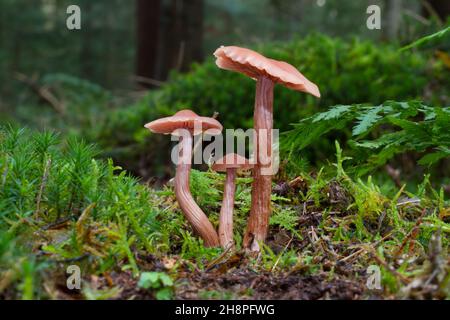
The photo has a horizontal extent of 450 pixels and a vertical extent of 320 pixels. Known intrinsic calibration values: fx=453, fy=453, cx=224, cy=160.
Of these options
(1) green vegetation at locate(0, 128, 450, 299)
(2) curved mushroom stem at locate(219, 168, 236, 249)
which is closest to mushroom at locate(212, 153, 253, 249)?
(2) curved mushroom stem at locate(219, 168, 236, 249)

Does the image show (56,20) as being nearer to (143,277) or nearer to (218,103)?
(218,103)

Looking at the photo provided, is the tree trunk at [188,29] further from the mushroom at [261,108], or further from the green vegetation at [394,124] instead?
the mushroom at [261,108]

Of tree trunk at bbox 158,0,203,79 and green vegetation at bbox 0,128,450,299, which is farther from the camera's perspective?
tree trunk at bbox 158,0,203,79

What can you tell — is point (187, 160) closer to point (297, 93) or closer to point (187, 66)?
point (297, 93)

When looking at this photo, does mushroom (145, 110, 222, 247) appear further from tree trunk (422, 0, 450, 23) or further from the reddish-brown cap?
tree trunk (422, 0, 450, 23)

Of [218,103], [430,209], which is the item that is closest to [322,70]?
[218,103]

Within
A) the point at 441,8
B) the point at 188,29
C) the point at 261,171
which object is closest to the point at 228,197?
the point at 261,171

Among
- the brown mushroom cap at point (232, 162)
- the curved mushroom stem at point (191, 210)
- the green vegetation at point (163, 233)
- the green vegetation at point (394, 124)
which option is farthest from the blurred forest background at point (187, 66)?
the green vegetation at point (394, 124)

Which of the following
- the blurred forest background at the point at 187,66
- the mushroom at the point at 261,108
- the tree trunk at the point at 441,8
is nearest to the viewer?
the mushroom at the point at 261,108
